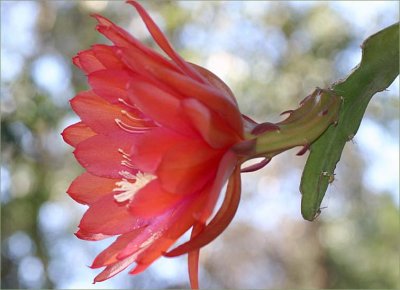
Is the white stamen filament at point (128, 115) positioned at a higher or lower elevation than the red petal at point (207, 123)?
higher

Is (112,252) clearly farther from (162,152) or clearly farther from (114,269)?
(162,152)

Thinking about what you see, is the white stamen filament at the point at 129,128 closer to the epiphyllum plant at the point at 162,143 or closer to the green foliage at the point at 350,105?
the epiphyllum plant at the point at 162,143

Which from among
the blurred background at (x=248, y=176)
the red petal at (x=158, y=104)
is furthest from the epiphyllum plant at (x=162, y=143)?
the blurred background at (x=248, y=176)

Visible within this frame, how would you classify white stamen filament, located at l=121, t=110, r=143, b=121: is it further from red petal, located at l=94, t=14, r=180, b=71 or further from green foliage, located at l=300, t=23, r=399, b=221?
green foliage, located at l=300, t=23, r=399, b=221

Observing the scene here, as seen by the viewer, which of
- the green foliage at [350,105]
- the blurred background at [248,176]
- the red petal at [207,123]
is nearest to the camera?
the red petal at [207,123]

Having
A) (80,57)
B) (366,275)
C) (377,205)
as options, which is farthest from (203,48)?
(80,57)

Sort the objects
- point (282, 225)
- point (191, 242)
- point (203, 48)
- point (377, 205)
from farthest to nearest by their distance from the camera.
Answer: point (282, 225) < point (377, 205) < point (203, 48) < point (191, 242)

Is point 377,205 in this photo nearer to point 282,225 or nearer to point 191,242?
point 282,225
